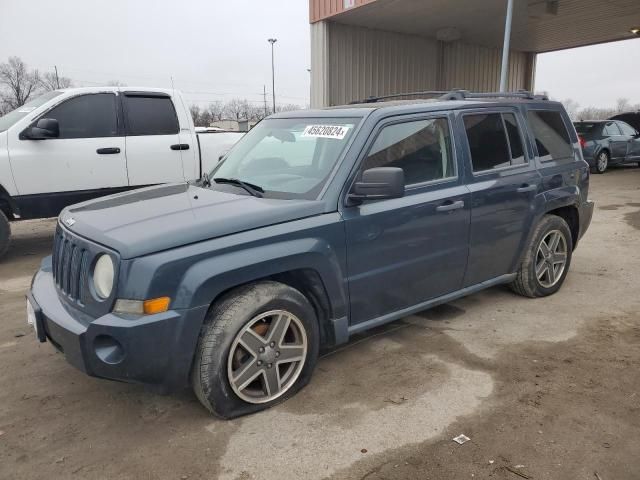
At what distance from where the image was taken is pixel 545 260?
4.75 meters

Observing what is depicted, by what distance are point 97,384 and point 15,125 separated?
4.31m

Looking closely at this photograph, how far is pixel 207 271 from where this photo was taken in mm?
2637

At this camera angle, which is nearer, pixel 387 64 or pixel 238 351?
pixel 238 351

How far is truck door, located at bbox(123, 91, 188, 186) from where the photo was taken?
22.5 feet

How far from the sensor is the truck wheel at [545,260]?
4586mm

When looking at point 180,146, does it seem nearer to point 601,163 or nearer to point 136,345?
point 136,345

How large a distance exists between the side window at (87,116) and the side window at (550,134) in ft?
16.7

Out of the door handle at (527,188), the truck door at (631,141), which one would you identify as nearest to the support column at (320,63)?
the truck door at (631,141)

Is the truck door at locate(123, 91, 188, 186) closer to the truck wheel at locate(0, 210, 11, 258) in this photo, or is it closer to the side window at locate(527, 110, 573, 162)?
the truck wheel at locate(0, 210, 11, 258)

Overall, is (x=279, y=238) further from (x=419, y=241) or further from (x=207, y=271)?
(x=419, y=241)

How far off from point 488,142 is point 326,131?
1.41 meters

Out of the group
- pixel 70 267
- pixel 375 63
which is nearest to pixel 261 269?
pixel 70 267

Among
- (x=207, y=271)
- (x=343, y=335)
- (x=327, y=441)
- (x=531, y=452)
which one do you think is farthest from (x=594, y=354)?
(x=207, y=271)

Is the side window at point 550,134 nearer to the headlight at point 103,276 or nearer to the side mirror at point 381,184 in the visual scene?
the side mirror at point 381,184
